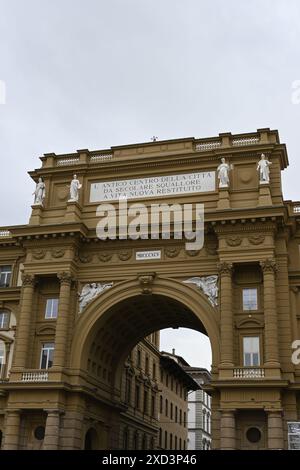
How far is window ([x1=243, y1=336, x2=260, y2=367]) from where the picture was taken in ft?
121

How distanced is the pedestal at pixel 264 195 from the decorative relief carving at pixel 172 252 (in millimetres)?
5973

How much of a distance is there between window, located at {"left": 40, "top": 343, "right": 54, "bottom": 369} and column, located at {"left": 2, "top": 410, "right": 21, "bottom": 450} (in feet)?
11.1

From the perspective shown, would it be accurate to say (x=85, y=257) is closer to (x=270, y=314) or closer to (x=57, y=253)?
(x=57, y=253)

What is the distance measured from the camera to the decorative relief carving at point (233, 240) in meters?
38.6

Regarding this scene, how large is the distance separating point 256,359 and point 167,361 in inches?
1379

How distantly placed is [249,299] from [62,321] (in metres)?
11.9

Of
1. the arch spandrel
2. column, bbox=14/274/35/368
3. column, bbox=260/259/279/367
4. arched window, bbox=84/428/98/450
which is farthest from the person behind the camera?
arched window, bbox=84/428/98/450

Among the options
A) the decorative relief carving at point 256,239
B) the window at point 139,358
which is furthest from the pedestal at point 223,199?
the window at point 139,358

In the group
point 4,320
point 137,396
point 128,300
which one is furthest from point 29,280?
point 137,396

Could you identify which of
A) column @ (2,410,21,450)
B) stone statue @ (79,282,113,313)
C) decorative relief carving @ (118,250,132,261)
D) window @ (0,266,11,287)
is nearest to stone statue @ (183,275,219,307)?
decorative relief carving @ (118,250,132,261)

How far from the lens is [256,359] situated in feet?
121

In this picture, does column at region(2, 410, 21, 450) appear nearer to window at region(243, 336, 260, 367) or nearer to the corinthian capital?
window at region(243, 336, 260, 367)
